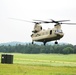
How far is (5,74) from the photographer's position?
45.9 metres

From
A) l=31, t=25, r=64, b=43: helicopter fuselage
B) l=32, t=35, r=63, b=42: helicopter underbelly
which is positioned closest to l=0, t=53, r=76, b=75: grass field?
l=32, t=35, r=63, b=42: helicopter underbelly

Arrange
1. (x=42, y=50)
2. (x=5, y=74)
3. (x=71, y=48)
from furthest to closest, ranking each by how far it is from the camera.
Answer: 1. (x=42, y=50)
2. (x=71, y=48)
3. (x=5, y=74)

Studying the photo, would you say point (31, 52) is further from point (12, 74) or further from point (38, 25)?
point (12, 74)

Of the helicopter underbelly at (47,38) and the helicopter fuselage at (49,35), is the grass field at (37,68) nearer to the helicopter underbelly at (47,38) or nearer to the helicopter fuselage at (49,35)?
the helicopter underbelly at (47,38)

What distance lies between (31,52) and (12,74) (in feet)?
491

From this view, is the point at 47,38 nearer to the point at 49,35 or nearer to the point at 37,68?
the point at 49,35

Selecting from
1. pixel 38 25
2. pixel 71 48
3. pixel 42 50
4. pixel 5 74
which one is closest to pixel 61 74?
pixel 5 74

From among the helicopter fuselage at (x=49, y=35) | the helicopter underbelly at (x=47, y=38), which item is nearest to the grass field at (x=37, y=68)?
the helicopter underbelly at (x=47, y=38)

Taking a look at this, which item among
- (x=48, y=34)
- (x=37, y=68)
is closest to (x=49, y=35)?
(x=48, y=34)

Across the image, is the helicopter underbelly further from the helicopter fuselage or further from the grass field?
the grass field

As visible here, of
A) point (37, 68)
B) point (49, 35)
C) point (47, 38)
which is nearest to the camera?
point (37, 68)

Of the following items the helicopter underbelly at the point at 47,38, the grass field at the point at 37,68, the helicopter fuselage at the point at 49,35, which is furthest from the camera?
the helicopter underbelly at the point at 47,38

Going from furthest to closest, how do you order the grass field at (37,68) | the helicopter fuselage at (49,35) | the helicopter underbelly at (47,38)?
the helicopter underbelly at (47,38) → the helicopter fuselage at (49,35) → the grass field at (37,68)

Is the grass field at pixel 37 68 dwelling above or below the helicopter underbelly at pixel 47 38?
below
